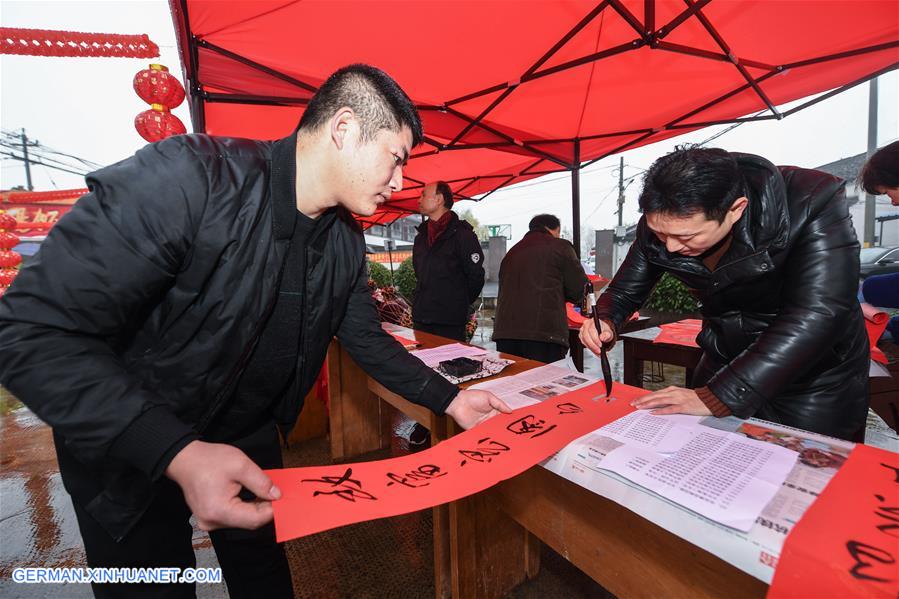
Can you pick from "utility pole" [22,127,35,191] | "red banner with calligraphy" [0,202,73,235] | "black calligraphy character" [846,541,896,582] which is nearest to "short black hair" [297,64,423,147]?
"black calligraphy character" [846,541,896,582]

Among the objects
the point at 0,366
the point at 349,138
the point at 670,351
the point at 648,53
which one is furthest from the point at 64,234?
the point at 648,53

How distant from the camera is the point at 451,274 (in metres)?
3.04

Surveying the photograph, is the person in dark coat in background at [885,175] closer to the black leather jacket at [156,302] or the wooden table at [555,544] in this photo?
the wooden table at [555,544]

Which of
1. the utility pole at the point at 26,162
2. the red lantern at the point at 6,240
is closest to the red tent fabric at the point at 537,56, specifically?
the red lantern at the point at 6,240

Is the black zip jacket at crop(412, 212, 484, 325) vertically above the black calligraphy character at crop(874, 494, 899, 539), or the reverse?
the black zip jacket at crop(412, 212, 484, 325)

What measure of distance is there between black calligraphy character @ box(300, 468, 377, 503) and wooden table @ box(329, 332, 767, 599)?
54 cm

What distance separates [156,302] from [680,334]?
2.81m

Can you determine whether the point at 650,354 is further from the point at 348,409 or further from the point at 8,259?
the point at 8,259

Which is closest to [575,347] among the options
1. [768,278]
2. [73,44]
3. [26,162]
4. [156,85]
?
[768,278]

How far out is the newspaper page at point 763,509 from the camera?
0.57m

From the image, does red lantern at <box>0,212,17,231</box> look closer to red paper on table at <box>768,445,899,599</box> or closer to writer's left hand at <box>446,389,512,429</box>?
writer's left hand at <box>446,389,512,429</box>

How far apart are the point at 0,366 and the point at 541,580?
1847 mm

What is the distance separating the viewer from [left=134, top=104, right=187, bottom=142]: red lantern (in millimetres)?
2631

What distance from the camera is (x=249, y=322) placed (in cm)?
86
